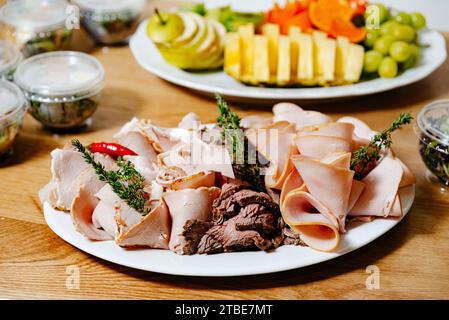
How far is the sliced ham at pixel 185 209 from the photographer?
4.92 ft

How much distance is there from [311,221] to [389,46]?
1204 mm

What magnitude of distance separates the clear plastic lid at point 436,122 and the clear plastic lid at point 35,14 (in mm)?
1641

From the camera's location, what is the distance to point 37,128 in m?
2.30

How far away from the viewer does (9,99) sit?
2.06 meters

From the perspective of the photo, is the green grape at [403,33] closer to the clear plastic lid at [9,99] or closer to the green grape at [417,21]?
the green grape at [417,21]

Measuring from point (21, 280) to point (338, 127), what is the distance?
3.01ft

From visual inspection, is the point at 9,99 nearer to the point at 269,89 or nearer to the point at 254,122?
the point at 254,122

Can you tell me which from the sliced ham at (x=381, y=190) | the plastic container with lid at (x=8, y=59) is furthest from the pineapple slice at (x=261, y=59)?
the plastic container with lid at (x=8, y=59)

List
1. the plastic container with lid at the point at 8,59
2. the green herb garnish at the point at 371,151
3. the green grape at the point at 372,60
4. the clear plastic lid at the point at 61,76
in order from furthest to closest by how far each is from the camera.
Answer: the green grape at the point at 372,60 → the plastic container with lid at the point at 8,59 → the clear plastic lid at the point at 61,76 → the green herb garnish at the point at 371,151

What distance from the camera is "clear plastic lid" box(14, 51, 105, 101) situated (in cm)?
216

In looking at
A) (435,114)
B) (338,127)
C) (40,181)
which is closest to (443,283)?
(338,127)

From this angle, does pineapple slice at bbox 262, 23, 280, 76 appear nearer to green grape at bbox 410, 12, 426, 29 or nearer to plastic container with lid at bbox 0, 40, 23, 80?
green grape at bbox 410, 12, 426, 29

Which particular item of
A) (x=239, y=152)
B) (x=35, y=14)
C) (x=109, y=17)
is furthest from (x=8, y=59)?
(x=239, y=152)

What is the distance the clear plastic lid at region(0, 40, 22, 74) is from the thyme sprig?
3.08 ft
